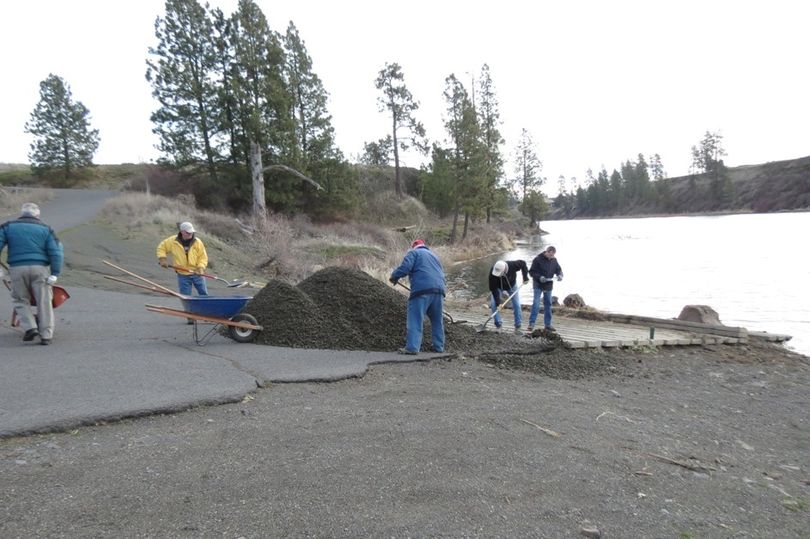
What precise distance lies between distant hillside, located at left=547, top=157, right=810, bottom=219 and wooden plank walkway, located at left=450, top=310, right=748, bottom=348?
11170 centimetres

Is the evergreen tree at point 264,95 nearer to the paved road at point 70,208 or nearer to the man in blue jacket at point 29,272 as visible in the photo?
the paved road at point 70,208

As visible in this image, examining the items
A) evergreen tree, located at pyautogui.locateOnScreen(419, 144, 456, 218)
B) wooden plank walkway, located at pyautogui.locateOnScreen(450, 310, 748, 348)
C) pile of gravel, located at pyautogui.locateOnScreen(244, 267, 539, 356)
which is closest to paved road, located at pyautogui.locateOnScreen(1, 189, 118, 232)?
pile of gravel, located at pyautogui.locateOnScreen(244, 267, 539, 356)

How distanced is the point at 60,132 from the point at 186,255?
43.7m

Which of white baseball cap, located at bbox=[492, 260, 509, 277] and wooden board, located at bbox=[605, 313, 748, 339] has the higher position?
white baseball cap, located at bbox=[492, 260, 509, 277]

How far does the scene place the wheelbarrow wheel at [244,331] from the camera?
762 centimetres

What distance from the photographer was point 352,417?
15.9ft

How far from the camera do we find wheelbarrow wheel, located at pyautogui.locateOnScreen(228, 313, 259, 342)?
25.0ft

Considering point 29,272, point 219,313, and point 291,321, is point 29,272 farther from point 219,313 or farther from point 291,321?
point 291,321

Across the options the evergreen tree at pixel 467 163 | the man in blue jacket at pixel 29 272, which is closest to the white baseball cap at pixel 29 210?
the man in blue jacket at pixel 29 272

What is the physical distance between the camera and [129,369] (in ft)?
19.5

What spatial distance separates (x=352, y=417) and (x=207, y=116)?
29834 millimetres

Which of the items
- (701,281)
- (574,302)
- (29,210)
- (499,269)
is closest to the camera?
(29,210)

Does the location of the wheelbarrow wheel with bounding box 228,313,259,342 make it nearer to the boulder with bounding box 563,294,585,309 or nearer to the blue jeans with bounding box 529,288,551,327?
the blue jeans with bounding box 529,288,551,327

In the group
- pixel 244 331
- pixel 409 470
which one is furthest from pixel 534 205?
pixel 409 470
